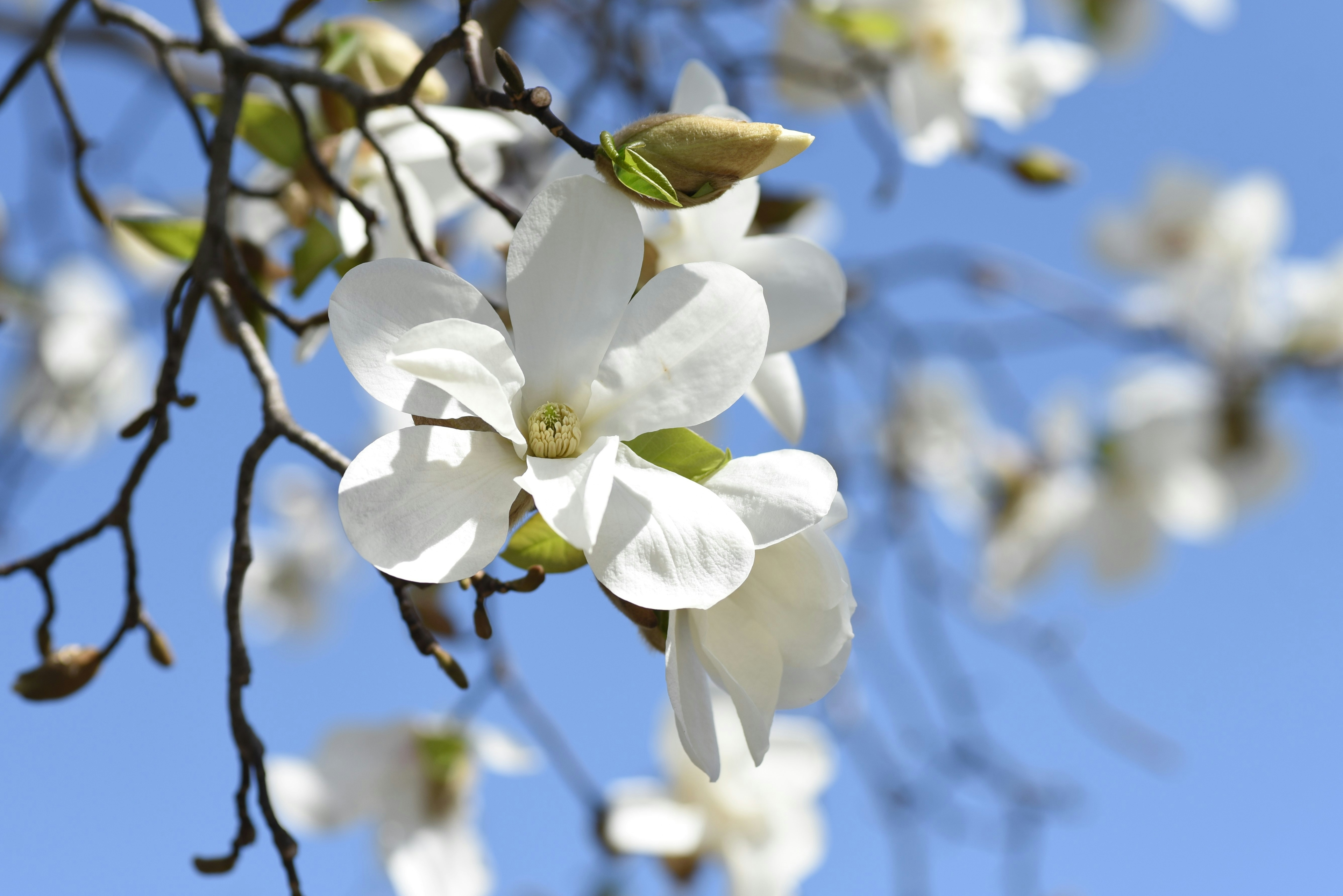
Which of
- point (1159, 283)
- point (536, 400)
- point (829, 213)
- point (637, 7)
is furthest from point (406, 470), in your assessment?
point (1159, 283)

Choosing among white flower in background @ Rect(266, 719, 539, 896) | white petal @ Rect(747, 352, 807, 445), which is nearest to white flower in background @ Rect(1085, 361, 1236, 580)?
white flower in background @ Rect(266, 719, 539, 896)

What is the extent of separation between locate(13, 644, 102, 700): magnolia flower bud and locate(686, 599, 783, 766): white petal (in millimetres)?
372

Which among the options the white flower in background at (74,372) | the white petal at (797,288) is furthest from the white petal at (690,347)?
the white flower in background at (74,372)

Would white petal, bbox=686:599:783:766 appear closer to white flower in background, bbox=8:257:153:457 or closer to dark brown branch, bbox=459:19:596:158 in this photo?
dark brown branch, bbox=459:19:596:158

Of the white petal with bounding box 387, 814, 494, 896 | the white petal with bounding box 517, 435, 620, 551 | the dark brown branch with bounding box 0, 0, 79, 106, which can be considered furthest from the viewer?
the white petal with bounding box 387, 814, 494, 896

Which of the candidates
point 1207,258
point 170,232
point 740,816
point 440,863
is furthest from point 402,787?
point 1207,258

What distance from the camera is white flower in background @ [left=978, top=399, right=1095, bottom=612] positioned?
2.07 m

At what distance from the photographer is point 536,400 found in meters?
0.40

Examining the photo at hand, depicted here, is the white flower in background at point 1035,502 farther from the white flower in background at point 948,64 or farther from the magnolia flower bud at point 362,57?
the magnolia flower bud at point 362,57

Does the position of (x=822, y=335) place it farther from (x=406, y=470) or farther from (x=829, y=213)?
(x=829, y=213)

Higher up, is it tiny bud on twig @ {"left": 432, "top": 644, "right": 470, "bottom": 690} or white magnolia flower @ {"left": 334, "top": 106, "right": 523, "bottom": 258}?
white magnolia flower @ {"left": 334, "top": 106, "right": 523, "bottom": 258}

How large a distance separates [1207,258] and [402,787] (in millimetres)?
2109

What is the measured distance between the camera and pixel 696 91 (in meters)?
0.52

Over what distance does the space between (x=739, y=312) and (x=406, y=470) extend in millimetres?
132
